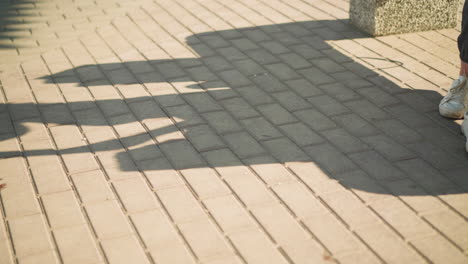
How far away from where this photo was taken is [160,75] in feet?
19.4

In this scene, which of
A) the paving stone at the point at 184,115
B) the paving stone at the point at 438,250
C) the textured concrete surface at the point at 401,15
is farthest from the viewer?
the textured concrete surface at the point at 401,15

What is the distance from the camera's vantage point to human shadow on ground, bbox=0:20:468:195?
14.5 ft

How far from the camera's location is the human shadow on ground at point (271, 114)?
442cm

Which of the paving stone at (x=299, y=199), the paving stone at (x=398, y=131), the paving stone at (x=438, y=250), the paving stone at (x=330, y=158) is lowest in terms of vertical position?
the paving stone at (x=438, y=250)

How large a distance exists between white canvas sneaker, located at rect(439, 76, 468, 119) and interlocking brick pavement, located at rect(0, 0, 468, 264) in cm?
10

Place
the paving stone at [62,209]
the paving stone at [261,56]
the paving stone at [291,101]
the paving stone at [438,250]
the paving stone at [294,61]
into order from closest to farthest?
the paving stone at [438,250]
the paving stone at [62,209]
the paving stone at [291,101]
the paving stone at [294,61]
the paving stone at [261,56]

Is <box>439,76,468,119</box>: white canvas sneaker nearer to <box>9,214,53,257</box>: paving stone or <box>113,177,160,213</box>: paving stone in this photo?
<box>113,177,160,213</box>: paving stone

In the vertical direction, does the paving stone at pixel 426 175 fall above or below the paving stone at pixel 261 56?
below

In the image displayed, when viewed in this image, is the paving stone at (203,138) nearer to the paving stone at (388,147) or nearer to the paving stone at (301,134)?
the paving stone at (301,134)

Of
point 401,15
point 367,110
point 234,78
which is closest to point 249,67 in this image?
point 234,78

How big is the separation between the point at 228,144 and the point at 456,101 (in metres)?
2.07

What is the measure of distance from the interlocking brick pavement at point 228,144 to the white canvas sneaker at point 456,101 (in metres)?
0.10

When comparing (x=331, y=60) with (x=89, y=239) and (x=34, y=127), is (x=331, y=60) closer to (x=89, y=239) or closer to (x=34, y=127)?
(x=34, y=127)

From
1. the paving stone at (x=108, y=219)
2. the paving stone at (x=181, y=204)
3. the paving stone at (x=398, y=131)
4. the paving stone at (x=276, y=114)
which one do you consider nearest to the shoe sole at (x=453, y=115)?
the paving stone at (x=398, y=131)
